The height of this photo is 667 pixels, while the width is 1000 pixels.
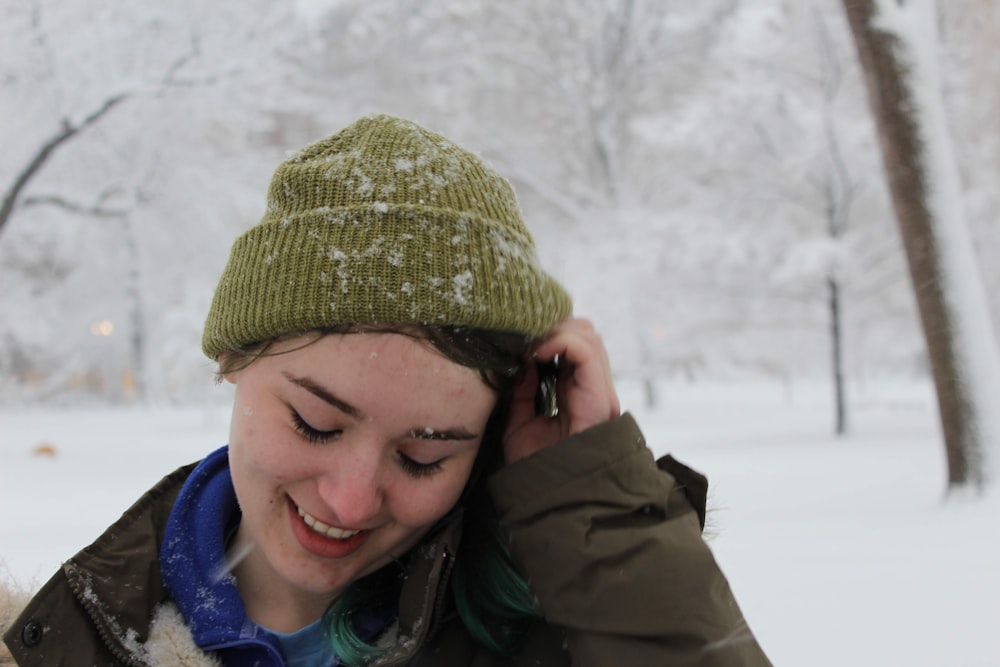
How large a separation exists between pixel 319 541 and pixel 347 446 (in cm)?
17

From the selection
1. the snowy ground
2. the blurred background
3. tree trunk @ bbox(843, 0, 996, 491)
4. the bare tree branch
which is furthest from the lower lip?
the bare tree branch

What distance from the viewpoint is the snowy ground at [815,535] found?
1.83 m

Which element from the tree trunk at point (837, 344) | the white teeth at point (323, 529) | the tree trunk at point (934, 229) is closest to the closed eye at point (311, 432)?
the white teeth at point (323, 529)

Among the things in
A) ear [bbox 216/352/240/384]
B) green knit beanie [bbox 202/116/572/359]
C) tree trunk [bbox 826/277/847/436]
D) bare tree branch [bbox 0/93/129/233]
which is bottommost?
tree trunk [bbox 826/277/847/436]

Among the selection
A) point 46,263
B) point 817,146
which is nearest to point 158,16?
point 46,263

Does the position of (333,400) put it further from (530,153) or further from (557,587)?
(530,153)

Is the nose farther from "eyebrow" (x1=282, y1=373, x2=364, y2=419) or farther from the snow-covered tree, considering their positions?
the snow-covered tree

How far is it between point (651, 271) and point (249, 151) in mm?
5828

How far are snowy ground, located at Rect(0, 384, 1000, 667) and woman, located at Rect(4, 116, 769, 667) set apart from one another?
24 centimetres

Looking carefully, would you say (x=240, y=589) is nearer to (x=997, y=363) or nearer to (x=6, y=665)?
(x=6, y=665)

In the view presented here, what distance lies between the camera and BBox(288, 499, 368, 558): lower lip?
1.13 m

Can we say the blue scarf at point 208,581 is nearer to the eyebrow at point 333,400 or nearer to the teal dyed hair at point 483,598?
the teal dyed hair at point 483,598

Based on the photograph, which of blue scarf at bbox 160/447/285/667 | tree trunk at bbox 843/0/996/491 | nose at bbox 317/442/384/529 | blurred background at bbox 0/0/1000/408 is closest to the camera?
nose at bbox 317/442/384/529

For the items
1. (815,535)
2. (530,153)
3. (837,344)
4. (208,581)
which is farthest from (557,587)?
(530,153)
